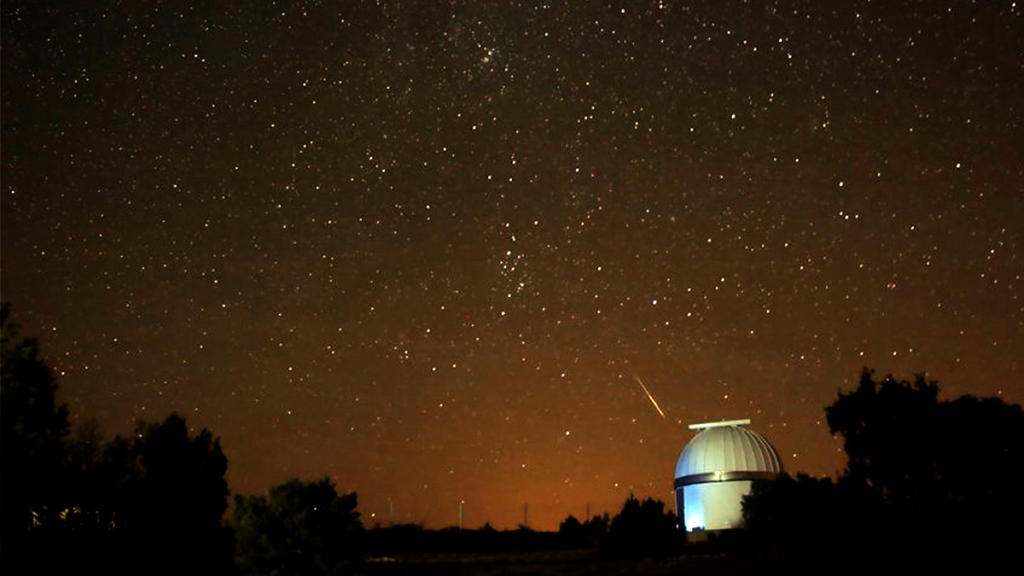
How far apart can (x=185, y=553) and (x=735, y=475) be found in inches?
775

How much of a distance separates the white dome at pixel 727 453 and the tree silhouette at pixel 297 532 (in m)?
18.0

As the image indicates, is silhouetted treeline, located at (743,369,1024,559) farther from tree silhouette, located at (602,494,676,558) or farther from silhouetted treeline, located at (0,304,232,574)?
silhouetted treeline, located at (0,304,232,574)

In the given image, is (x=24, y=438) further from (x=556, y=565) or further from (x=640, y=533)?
(x=640, y=533)

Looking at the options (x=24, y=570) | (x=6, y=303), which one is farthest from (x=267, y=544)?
(x=6, y=303)

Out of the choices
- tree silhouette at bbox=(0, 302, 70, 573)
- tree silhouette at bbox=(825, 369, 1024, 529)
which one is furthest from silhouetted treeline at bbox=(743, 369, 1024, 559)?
tree silhouette at bbox=(0, 302, 70, 573)

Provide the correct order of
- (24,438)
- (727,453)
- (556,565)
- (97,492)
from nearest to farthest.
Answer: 1. (24,438)
2. (97,492)
3. (556,565)
4. (727,453)

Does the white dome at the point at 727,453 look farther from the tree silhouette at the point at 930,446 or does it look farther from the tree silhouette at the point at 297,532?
the tree silhouette at the point at 297,532

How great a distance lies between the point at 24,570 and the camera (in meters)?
19.0

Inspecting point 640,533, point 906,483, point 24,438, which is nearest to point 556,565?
point 640,533

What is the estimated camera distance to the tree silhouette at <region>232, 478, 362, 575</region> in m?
24.4

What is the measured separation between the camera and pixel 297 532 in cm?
2455

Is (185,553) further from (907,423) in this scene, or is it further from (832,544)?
(907,423)

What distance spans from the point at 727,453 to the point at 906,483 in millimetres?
8423

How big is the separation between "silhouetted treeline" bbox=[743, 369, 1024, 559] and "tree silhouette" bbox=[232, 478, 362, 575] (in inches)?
416
